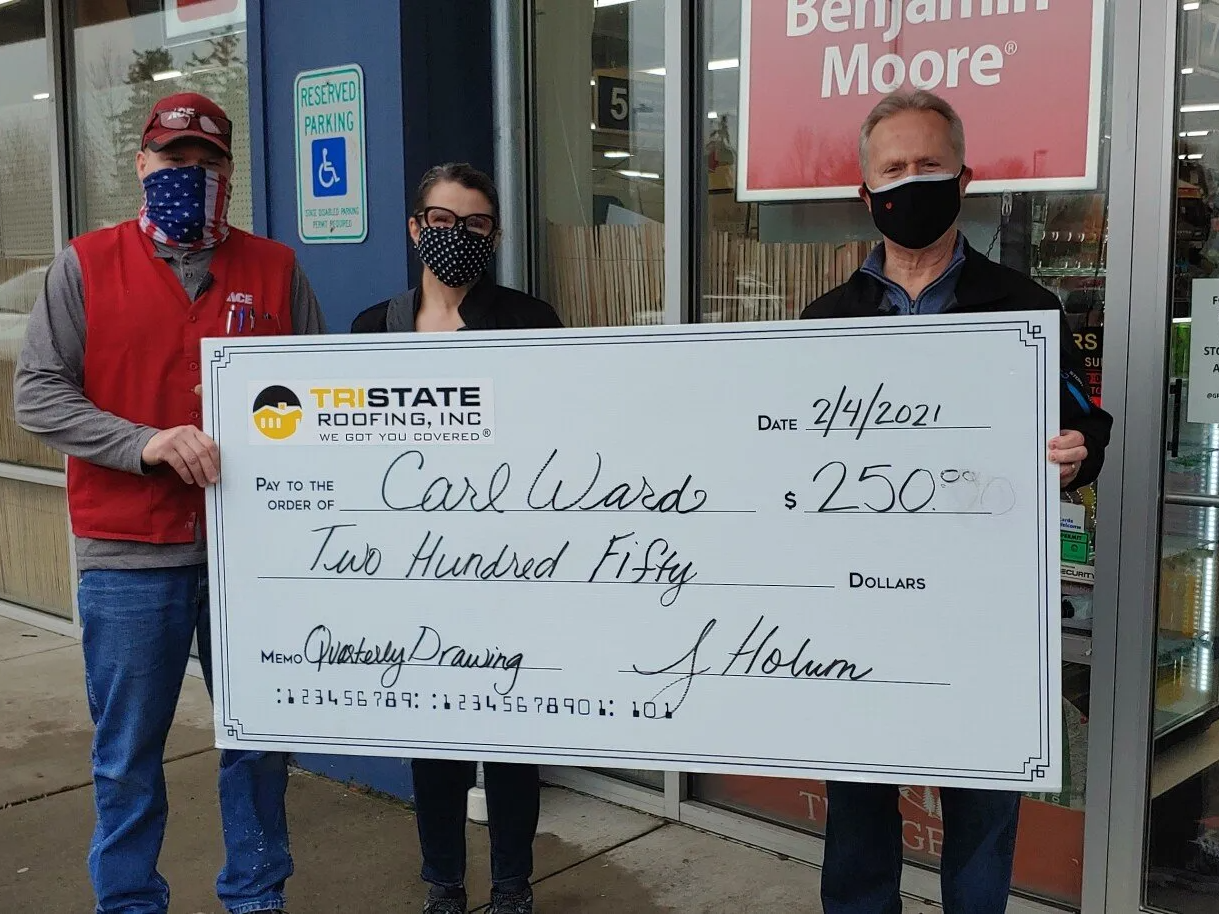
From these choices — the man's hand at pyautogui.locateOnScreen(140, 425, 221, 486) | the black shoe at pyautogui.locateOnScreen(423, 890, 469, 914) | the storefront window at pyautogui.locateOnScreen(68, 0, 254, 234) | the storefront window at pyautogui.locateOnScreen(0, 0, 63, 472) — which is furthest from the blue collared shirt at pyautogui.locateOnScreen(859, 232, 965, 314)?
Result: the storefront window at pyautogui.locateOnScreen(0, 0, 63, 472)

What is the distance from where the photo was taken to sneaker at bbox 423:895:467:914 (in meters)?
3.09

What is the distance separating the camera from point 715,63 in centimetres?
361

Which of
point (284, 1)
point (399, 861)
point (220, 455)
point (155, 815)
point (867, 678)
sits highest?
point (284, 1)

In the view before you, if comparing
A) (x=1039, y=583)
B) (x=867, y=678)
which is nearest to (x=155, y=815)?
(x=867, y=678)

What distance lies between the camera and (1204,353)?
9.37ft

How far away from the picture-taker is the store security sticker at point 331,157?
3898 mm

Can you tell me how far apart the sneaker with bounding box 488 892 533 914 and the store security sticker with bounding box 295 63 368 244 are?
2030 millimetres

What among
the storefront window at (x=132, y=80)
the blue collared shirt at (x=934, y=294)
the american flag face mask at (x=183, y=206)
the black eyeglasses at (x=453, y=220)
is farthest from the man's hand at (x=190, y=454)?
the storefront window at (x=132, y=80)

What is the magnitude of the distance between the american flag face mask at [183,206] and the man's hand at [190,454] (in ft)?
1.52

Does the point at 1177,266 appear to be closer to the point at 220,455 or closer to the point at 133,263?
the point at 220,455

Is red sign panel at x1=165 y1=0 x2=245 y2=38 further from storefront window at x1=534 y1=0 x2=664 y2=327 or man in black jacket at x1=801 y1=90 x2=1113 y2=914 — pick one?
man in black jacket at x1=801 y1=90 x2=1113 y2=914

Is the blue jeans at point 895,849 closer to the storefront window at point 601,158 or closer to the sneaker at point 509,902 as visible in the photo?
the sneaker at point 509,902

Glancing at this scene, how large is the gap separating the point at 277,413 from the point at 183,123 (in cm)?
67

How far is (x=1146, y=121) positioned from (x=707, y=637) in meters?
1.61
